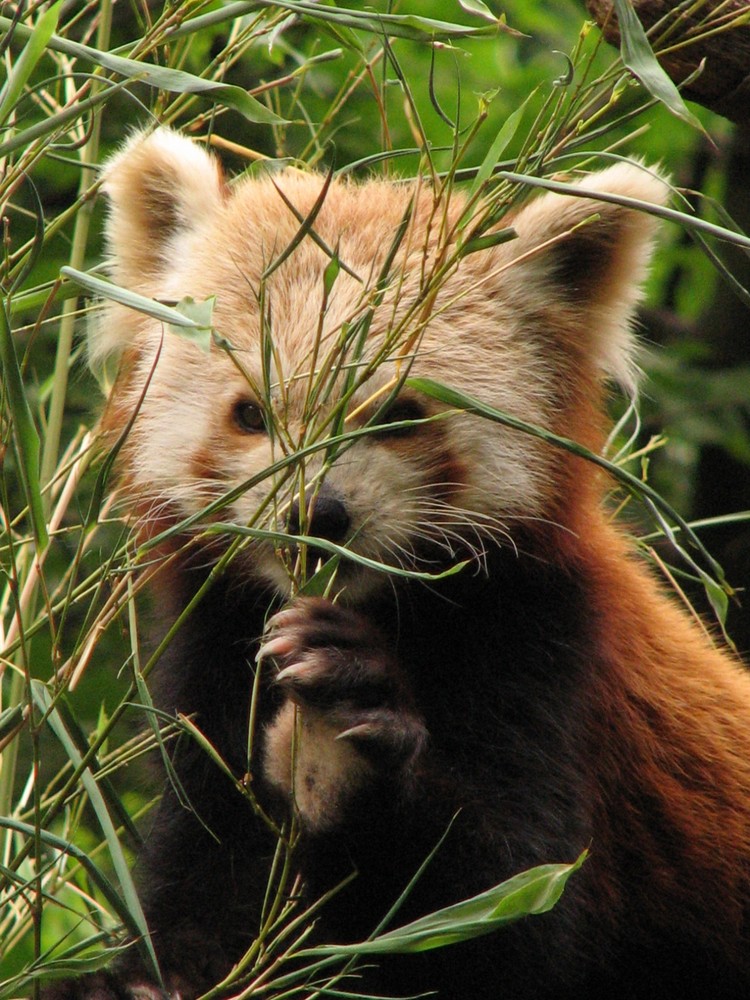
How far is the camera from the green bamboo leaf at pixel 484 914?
7.12 feet

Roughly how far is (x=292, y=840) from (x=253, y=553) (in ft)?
3.32

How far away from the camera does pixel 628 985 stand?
136 inches

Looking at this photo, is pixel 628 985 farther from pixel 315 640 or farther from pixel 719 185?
pixel 719 185

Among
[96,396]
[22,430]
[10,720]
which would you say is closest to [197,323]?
[22,430]

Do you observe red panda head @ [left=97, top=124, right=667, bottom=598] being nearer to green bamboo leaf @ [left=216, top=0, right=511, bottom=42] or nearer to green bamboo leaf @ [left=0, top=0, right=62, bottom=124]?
green bamboo leaf @ [left=216, top=0, right=511, bottom=42]

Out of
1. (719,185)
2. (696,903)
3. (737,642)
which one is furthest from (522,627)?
(719,185)

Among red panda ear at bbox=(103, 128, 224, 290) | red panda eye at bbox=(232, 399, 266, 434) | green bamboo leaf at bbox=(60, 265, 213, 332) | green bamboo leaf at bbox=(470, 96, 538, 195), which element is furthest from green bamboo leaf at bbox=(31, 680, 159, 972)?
red panda ear at bbox=(103, 128, 224, 290)

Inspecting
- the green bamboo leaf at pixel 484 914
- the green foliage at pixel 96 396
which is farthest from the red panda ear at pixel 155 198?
the green bamboo leaf at pixel 484 914

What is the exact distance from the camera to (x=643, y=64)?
7.11ft

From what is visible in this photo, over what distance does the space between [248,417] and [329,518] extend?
1.71 ft

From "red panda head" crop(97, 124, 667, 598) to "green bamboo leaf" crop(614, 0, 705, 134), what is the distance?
0.81m

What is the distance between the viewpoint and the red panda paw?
264 cm

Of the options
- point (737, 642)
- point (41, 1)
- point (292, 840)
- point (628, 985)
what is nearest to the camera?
point (292, 840)

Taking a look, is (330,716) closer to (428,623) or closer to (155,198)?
(428,623)
